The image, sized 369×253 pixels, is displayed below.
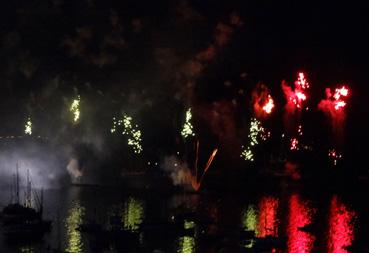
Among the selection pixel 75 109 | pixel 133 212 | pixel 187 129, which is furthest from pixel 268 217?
pixel 75 109

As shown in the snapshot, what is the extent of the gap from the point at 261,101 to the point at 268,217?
18.5m

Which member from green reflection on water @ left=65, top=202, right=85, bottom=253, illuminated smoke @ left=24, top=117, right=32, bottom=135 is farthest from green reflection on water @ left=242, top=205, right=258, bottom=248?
illuminated smoke @ left=24, top=117, right=32, bottom=135

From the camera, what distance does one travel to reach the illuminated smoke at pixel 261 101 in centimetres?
8569

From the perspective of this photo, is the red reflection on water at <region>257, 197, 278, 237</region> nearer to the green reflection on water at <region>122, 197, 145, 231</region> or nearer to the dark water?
the dark water

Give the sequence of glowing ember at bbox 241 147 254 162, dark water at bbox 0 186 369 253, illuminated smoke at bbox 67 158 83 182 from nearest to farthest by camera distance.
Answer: dark water at bbox 0 186 369 253 → glowing ember at bbox 241 147 254 162 → illuminated smoke at bbox 67 158 83 182

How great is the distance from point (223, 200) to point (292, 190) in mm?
13345

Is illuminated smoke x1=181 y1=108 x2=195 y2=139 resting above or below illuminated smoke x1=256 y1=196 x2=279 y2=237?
above

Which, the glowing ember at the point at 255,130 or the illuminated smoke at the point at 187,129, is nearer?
the illuminated smoke at the point at 187,129

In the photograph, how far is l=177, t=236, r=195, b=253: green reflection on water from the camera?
57.5 m

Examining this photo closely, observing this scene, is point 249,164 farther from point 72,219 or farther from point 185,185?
point 72,219

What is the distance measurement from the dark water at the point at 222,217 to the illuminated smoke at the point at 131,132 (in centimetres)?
663

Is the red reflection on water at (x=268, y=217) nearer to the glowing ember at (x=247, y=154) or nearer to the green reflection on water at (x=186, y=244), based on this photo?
the glowing ember at (x=247, y=154)

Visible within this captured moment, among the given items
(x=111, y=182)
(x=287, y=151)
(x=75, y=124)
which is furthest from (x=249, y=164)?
(x=75, y=124)

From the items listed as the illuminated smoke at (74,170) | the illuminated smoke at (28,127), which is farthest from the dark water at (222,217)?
the illuminated smoke at (28,127)
